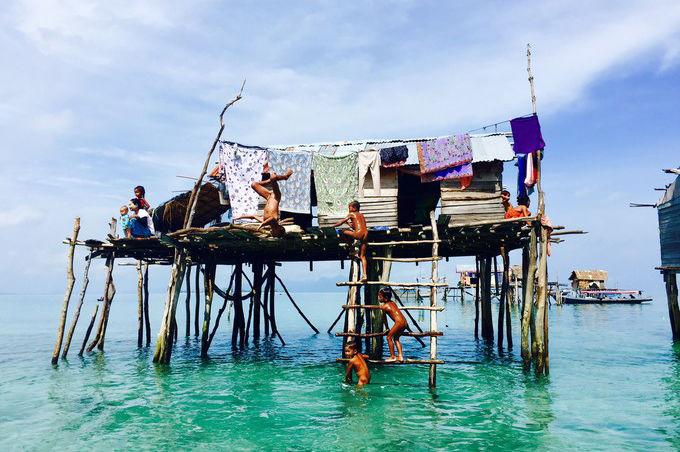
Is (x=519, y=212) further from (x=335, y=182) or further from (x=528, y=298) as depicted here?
(x=335, y=182)

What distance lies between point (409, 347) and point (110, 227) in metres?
13.4

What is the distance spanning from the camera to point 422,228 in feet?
45.1

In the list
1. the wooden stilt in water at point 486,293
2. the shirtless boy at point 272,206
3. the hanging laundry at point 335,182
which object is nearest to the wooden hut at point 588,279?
the wooden stilt in water at point 486,293

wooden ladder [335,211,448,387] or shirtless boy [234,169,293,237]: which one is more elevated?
shirtless boy [234,169,293,237]

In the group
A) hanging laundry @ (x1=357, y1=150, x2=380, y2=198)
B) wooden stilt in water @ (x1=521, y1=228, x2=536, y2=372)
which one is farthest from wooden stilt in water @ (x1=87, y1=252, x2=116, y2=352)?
wooden stilt in water @ (x1=521, y1=228, x2=536, y2=372)

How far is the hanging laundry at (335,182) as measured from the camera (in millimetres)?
15836

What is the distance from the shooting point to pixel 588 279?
61.4m

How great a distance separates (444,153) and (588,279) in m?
54.1

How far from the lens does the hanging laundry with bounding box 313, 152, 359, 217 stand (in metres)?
15.8

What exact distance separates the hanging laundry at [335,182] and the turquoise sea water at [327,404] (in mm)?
5202

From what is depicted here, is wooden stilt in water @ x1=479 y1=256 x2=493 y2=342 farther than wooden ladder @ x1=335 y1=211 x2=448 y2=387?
Yes

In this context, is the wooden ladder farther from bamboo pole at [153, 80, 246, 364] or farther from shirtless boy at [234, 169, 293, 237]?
bamboo pole at [153, 80, 246, 364]

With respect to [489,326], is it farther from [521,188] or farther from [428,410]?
[428,410]

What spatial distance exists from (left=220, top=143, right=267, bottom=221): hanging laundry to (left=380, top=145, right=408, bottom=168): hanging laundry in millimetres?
3809
